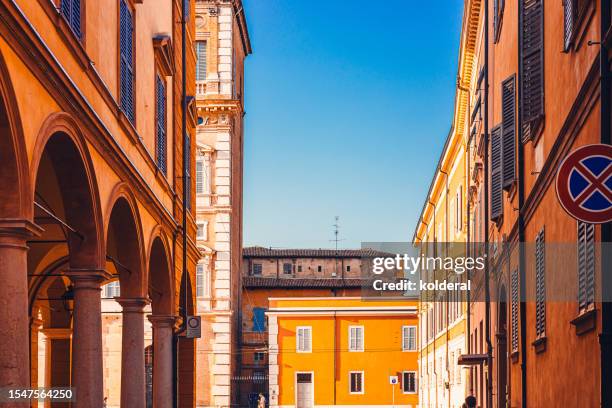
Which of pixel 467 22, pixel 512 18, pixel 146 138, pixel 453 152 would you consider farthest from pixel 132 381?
pixel 453 152

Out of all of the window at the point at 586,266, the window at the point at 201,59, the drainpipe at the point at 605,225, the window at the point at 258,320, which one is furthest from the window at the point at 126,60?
the window at the point at 258,320

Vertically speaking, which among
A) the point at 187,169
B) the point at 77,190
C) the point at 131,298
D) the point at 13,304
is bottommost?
the point at 13,304

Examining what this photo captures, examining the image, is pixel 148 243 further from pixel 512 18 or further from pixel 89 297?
pixel 512 18

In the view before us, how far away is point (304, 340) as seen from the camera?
201 feet

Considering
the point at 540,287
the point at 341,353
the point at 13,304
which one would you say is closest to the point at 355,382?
the point at 341,353

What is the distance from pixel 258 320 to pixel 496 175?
4914 cm

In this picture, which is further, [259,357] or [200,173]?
[259,357]

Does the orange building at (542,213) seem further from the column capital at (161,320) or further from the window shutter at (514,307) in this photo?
the column capital at (161,320)

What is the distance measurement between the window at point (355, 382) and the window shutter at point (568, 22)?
50.4 meters

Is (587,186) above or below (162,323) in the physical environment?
above

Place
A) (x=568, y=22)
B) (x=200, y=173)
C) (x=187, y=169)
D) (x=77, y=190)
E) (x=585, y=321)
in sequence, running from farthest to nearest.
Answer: (x=200, y=173)
(x=187, y=169)
(x=77, y=190)
(x=568, y=22)
(x=585, y=321)

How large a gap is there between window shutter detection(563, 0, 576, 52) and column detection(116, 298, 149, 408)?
8706 millimetres

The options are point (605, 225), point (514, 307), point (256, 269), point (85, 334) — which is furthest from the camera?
point (256, 269)

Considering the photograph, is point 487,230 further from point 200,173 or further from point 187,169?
point 200,173
